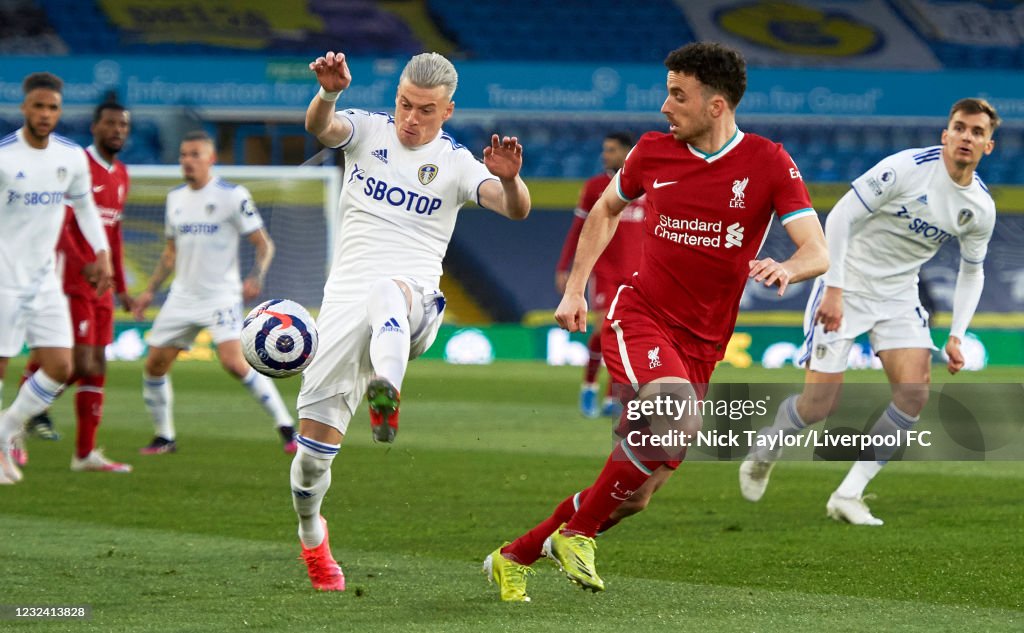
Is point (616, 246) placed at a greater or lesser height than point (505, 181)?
lesser

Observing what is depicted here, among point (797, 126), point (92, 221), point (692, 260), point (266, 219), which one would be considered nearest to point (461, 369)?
point (266, 219)

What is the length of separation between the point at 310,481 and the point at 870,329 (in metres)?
3.64

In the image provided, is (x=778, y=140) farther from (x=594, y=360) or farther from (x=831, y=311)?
(x=831, y=311)

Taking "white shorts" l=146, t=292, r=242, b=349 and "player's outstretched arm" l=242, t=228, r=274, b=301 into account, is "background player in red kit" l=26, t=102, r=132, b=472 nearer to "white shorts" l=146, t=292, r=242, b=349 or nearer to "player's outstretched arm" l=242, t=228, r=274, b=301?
"white shorts" l=146, t=292, r=242, b=349

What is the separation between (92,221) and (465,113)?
57.7 feet

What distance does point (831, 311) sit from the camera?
705cm

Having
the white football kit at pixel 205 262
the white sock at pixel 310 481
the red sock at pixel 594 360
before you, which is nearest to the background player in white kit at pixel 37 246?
the white football kit at pixel 205 262

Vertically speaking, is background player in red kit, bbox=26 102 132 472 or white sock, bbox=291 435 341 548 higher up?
white sock, bbox=291 435 341 548

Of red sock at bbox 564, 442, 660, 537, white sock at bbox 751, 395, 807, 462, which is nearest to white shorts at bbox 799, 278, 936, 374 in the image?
white sock at bbox 751, 395, 807, 462

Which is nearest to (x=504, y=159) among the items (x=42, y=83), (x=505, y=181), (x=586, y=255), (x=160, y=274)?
(x=505, y=181)

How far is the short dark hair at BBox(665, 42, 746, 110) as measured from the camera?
17.7ft

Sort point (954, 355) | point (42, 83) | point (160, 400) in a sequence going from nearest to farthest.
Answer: point (954, 355), point (42, 83), point (160, 400)

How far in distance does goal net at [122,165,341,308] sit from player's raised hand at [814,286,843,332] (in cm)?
1485

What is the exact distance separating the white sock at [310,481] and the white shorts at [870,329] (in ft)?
10.7
